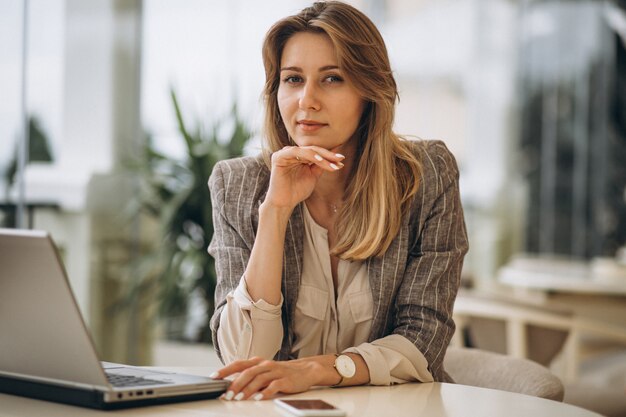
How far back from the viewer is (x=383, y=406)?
1422mm

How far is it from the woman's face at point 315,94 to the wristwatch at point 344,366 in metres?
0.57

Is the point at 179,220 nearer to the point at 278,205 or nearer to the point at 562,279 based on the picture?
the point at 562,279

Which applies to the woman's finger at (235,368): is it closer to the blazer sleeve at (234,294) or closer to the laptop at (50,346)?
the laptop at (50,346)

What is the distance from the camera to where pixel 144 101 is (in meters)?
4.34

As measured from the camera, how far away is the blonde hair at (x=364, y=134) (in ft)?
6.50

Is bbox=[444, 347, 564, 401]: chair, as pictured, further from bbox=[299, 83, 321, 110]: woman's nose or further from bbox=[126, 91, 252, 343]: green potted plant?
bbox=[126, 91, 252, 343]: green potted plant

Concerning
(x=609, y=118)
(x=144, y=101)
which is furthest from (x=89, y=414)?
(x=609, y=118)

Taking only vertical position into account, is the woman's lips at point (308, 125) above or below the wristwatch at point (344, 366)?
above

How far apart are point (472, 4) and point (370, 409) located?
7486 mm

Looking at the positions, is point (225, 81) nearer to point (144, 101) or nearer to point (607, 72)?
point (144, 101)

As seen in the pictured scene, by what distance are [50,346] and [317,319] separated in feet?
2.72

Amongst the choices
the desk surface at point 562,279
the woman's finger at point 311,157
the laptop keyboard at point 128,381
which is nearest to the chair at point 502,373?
the woman's finger at point 311,157

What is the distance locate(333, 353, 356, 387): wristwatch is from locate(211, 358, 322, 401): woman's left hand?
0.06 m

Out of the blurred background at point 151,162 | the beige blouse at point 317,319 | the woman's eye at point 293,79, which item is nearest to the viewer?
the beige blouse at point 317,319
